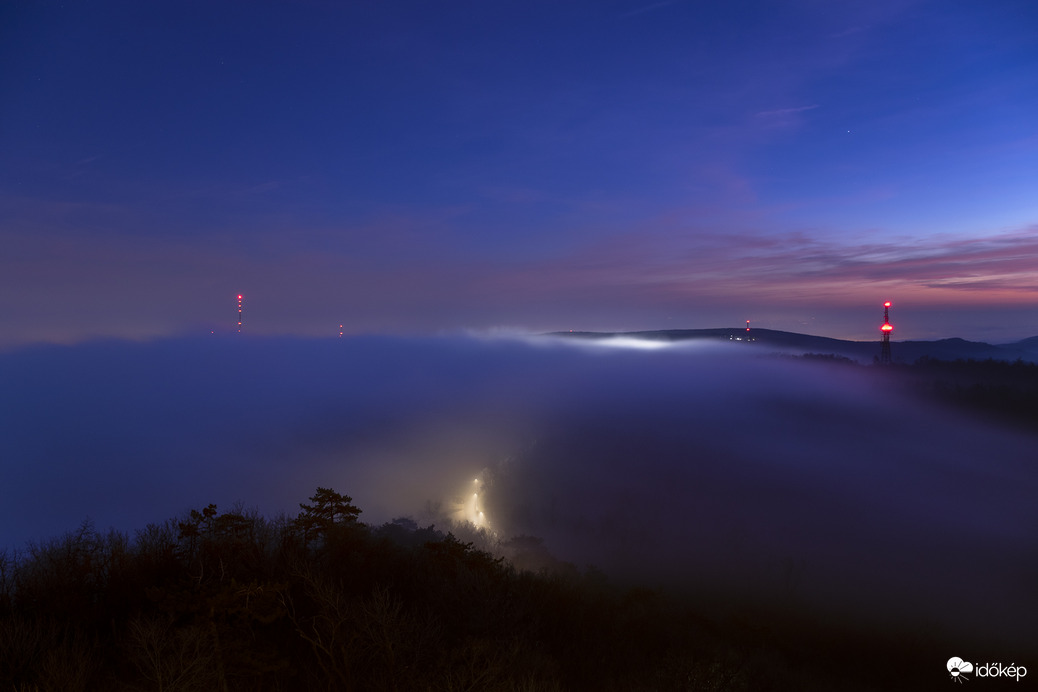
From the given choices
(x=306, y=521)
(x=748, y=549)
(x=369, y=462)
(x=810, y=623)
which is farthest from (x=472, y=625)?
(x=369, y=462)

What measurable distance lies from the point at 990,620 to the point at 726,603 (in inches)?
2013

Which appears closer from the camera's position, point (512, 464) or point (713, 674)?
point (713, 674)

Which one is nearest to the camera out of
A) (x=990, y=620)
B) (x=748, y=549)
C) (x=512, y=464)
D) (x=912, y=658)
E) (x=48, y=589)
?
(x=48, y=589)

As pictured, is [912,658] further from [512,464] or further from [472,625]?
[512,464]

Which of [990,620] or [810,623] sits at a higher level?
[810,623]

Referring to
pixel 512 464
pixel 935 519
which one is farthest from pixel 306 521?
pixel 935 519

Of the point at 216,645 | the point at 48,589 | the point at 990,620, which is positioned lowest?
the point at 990,620

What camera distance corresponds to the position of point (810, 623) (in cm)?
7488

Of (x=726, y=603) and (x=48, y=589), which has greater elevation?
(x=48, y=589)

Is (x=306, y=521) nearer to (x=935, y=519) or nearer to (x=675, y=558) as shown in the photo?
(x=675, y=558)

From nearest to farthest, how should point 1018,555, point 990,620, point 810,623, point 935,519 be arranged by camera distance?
point 810,623, point 990,620, point 1018,555, point 935,519

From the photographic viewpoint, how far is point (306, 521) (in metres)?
34.0

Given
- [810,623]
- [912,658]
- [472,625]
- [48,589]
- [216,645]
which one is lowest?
[810,623]

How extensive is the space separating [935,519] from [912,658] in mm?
92065
